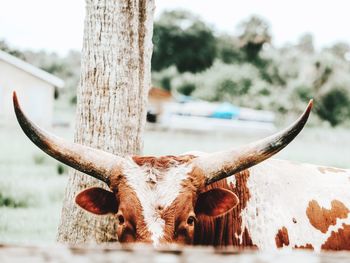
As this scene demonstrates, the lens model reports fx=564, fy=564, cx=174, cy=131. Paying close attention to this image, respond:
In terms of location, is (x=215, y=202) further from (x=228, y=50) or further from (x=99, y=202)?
(x=228, y=50)

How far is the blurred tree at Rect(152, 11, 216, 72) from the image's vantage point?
61.4m

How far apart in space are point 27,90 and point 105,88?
20136mm

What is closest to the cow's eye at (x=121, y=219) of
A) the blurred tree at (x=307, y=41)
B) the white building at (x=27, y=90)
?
the white building at (x=27, y=90)

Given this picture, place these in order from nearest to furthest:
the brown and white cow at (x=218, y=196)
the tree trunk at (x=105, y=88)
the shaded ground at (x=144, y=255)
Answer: the shaded ground at (x=144, y=255) < the brown and white cow at (x=218, y=196) < the tree trunk at (x=105, y=88)

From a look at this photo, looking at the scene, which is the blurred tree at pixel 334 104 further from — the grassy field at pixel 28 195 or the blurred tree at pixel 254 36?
the grassy field at pixel 28 195

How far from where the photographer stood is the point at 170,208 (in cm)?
387

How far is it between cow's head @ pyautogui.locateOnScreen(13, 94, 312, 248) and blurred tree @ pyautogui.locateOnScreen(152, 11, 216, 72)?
56.1m

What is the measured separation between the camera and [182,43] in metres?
64.4

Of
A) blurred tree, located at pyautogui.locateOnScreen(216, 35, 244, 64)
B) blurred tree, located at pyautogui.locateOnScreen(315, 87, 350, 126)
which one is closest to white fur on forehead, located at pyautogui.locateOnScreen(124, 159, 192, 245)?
blurred tree, located at pyautogui.locateOnScreen(315, 87, 350, 126)

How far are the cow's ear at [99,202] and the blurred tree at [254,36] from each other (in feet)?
184

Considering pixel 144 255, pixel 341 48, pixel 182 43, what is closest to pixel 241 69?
pixel 182 43

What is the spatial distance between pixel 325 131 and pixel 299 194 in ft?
120

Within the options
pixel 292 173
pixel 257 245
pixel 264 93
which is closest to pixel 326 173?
pixel 292 173

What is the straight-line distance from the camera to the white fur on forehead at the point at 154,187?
12.5 feet
